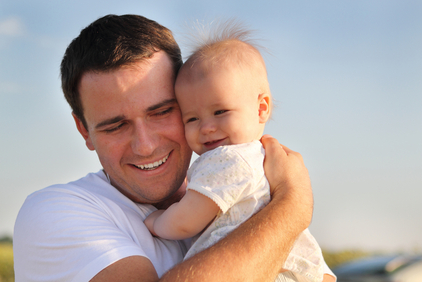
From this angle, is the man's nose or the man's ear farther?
the man's ear

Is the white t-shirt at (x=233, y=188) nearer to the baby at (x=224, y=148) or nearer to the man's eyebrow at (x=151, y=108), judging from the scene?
the baby at (x=224, y=148)

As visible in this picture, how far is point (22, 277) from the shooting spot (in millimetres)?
A: 2223

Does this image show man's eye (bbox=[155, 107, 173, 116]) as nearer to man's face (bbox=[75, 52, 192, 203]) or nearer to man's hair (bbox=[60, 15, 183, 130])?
man's face (bbox=[75, 52, 192, 203])

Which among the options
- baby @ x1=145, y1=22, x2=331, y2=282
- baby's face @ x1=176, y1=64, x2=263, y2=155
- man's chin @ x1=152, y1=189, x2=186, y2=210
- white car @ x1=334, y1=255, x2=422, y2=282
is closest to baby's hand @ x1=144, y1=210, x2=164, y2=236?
baby @ x1=145, y1=22, x2=331, y2=282

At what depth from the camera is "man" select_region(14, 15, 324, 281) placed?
1.87 metres

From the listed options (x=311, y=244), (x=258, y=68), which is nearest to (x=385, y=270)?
(x=311, y=244)

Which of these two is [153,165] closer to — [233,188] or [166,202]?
[166,202]

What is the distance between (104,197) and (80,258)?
586 millimetres

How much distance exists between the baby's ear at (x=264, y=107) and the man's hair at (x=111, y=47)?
2.27ft

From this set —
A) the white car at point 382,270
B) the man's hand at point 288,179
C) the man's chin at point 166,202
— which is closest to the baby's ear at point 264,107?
the man's hand at point 288,179

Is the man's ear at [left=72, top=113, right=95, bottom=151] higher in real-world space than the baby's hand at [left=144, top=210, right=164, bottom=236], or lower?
higher

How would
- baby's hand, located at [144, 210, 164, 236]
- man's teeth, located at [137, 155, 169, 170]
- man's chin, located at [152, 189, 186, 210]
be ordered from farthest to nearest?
man's chin, located at [152, 189, 186, 210]
man's teeth, located at [137, 155, 169, 170]
baby's hand, located at [144, 210, 164, 236]

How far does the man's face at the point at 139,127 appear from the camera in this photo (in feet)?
8.18

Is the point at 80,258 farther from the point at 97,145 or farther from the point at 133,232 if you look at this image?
the point at 97,145
